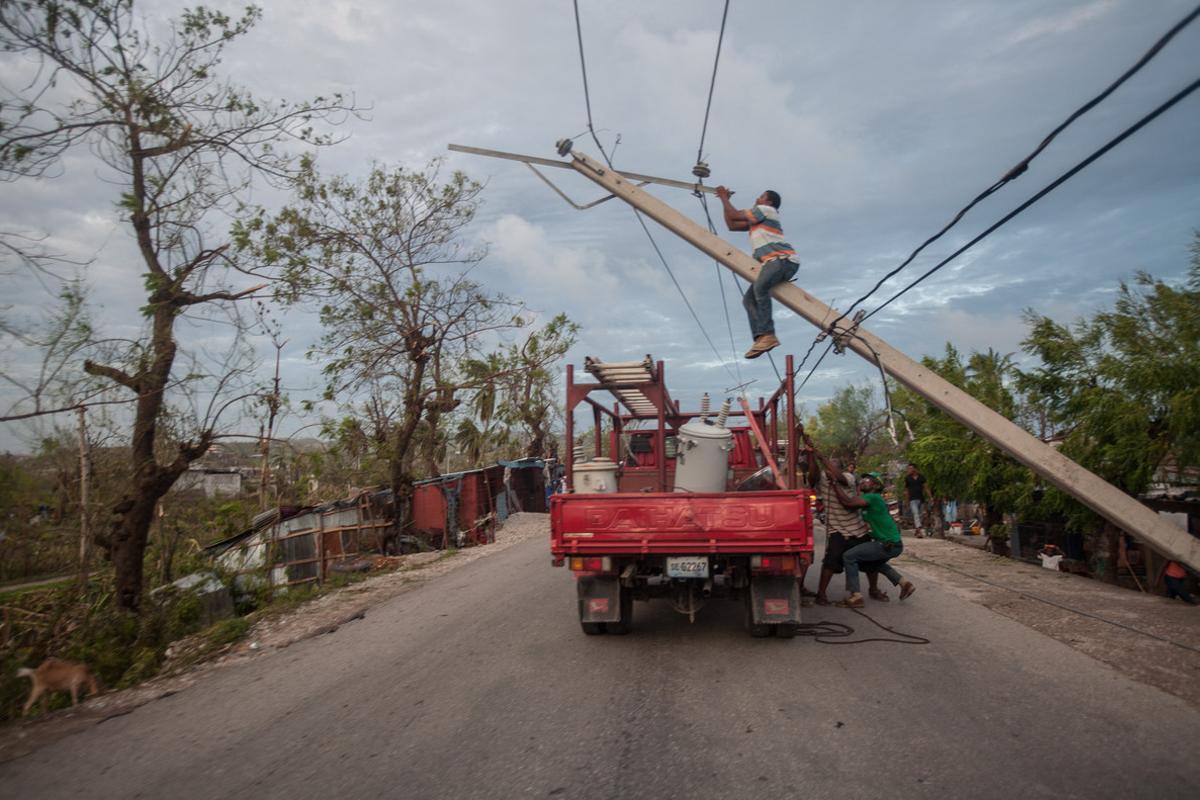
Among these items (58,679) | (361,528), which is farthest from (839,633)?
(361,528)

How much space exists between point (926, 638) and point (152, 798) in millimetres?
6470

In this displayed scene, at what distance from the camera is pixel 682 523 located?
6980mm

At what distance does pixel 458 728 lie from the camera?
16.1 feet

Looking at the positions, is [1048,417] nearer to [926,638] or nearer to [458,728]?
[926,638]

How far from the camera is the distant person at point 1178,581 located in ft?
28.3

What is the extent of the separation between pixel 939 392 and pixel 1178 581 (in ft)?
13.2

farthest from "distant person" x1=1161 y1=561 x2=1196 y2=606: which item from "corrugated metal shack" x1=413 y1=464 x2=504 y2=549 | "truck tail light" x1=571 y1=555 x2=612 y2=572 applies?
"corrugated metal shack" x1=413 y1=464 x2=504 y2=549

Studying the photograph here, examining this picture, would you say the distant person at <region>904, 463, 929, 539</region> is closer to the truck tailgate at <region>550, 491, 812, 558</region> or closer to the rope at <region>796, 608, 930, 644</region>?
the rope at <region>796, 608, 930, 644</region>

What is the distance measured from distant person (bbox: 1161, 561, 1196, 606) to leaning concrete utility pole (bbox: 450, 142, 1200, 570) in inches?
71.3

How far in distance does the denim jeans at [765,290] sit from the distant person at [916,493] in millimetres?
10606

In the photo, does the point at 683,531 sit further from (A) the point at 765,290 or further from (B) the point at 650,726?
(A) the point at 765,290

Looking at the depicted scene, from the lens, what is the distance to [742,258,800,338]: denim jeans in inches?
336

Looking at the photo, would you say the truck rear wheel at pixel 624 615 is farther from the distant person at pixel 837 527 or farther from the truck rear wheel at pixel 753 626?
the distant person at pixel 837 527

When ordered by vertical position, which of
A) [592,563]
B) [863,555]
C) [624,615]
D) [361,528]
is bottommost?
[624,615]
